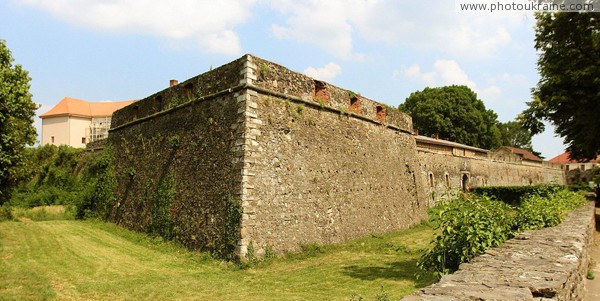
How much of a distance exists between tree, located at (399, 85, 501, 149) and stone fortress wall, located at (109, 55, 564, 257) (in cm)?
3055

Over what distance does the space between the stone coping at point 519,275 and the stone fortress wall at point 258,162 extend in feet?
7.56

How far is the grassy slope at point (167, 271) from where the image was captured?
24.0 feet

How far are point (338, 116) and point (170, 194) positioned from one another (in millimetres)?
6021

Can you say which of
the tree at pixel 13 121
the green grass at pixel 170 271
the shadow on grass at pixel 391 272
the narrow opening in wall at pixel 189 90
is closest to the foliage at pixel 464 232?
the green grass at pixel 170 271

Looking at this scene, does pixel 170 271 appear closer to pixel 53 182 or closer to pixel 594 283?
pixel 594 283

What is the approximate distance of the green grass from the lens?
7.31 metres

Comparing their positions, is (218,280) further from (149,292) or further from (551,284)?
(551,284)

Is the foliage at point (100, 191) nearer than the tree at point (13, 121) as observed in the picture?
No

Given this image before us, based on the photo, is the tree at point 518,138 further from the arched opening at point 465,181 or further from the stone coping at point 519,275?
the stone coping at point 519,275

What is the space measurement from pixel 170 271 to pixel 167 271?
7 cm

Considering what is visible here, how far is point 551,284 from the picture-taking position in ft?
11.8

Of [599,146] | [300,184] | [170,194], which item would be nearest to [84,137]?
[170,194]

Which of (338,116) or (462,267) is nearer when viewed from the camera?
(462,267)

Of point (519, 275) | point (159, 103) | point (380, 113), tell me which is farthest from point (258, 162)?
point (380, 113)
